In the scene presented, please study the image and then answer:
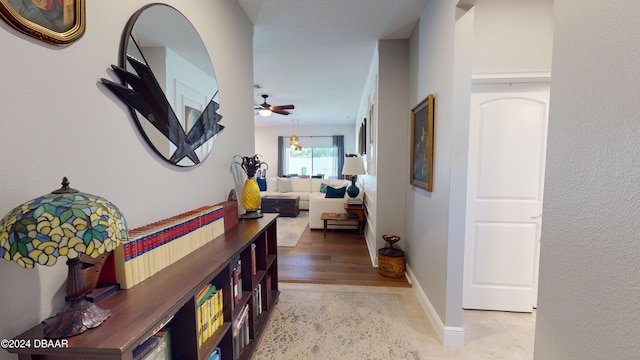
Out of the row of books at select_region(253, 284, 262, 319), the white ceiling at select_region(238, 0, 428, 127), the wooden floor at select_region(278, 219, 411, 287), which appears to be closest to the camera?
the row of books at select_region(253, 284, 262, 319)

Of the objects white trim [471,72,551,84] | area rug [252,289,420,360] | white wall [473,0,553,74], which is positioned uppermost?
white wall [473,0,553,74]

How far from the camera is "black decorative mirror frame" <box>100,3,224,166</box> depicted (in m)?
1.17

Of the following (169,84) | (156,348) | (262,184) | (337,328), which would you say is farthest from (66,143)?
(262,184)

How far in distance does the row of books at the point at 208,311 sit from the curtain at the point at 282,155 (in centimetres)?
821

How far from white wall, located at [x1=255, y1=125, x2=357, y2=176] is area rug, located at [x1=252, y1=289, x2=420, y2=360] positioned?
7.31 meters

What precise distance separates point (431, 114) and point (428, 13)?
943 millimetres

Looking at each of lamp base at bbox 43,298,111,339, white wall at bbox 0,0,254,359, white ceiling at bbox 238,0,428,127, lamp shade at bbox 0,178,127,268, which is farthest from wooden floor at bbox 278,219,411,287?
white ceiling at bbox 238,0,428,127

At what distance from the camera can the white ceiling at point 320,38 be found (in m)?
2.37

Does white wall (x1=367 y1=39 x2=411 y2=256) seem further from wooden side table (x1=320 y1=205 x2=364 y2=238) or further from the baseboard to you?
wooden side table (x1=320 y1=205 x2=364 y2=238)

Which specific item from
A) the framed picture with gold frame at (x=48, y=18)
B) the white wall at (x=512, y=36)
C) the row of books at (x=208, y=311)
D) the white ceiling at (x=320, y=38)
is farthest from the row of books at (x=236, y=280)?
the white wall at (x=512, y=36)

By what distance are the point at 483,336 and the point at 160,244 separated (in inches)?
89.7

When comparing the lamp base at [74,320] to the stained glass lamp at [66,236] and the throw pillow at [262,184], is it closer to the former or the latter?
the stained glass lamp at [66,236]

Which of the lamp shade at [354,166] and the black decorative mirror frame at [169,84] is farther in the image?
the lamp shade at [354,166]

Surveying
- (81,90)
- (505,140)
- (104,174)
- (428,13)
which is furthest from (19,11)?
(505,140)
